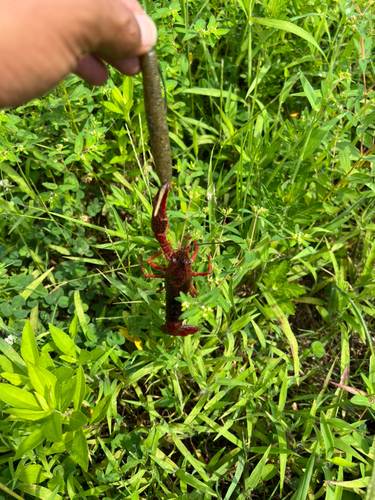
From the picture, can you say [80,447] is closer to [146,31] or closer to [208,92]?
[146,31]

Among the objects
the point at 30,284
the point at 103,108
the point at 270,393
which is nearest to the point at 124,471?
the point at 270,393

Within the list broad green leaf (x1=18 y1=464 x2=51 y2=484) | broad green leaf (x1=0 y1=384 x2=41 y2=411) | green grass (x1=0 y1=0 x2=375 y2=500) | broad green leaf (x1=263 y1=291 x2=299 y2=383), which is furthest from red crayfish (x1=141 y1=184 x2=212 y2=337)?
broad green leaf (x1=18 y1=464 x2=51 y2=484)

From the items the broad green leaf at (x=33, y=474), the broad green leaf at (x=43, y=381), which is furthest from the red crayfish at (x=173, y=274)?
the broad green leaf at (x=33, y=474)

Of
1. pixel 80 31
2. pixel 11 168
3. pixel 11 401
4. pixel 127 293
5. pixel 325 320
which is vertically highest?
pixel 80 31

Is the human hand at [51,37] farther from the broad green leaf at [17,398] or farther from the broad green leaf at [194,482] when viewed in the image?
the broad green leaf at [194,482]

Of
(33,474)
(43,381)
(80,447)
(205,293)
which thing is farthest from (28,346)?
(205,293)

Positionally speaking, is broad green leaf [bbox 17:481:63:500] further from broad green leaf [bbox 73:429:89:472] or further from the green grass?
broad green leaf [bbox 73:429:89:472]

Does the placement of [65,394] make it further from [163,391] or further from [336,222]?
[336,222]
